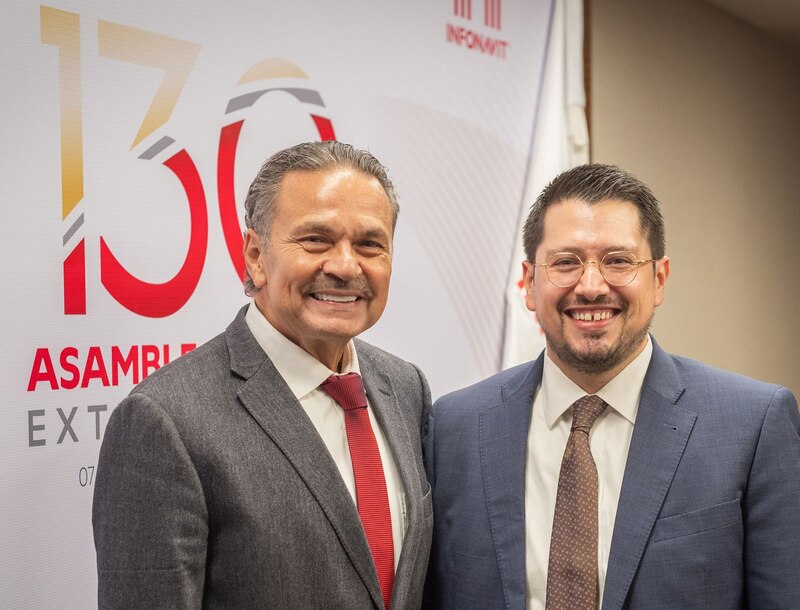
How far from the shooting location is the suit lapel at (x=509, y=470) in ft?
5.35

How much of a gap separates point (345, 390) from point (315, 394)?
6 cm

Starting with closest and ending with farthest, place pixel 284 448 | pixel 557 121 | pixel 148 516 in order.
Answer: pixel 148 516
pixel 284 448
pixel 557 121

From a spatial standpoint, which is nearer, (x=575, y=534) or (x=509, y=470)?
(x=575, y=534)

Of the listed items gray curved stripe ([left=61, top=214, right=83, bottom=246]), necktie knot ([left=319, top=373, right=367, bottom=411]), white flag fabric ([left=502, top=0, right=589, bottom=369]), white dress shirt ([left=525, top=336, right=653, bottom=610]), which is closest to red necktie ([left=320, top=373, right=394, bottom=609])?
necktie knot ([left=319, top=373, right=367, bottom=411])

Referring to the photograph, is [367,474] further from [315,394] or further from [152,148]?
[152,148]

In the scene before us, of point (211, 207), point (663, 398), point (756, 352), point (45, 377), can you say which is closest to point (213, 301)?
point (211, 207)

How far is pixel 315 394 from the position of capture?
64.1 inches

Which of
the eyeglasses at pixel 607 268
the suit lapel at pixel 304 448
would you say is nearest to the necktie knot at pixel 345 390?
the suit lapel at pixel 304 448

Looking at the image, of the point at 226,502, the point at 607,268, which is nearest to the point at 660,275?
the point at 607,268

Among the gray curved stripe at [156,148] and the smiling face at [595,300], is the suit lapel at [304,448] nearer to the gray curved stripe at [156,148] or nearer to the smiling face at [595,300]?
the smiling face at [595,300]

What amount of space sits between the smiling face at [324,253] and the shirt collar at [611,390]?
16.5 inches

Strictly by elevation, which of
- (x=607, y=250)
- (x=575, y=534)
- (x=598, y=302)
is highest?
(x=607, y=250)

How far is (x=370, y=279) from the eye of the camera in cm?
161

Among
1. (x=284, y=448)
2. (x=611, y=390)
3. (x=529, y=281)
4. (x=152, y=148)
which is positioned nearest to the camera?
(x=284, y=448)
